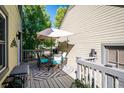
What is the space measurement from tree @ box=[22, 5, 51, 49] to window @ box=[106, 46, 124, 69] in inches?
291

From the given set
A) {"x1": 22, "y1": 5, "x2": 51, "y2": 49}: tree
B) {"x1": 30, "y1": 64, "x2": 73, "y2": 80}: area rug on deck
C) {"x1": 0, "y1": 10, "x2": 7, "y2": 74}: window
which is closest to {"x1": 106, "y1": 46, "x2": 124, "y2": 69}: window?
{"x1": 30, "y1": 64, "x2": 73, "y2": 80}: area rug on deck

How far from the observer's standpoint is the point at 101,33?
549 cm

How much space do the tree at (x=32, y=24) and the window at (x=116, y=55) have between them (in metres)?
7.40

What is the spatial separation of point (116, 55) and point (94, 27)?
1354 millimetres

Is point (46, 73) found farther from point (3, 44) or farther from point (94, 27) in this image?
point (3, 44)

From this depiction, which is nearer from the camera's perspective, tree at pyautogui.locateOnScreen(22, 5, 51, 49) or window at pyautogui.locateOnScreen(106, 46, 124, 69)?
window at pyautogui.locateOnScreen(106, 46, 124, 69)

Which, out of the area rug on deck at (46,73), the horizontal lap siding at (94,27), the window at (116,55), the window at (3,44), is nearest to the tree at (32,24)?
the horizontal lap siding at (94,27)

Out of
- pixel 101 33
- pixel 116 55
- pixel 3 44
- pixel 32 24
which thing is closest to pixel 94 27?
pixel 101 33

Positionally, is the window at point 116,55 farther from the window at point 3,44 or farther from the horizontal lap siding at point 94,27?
the window at point 3,44

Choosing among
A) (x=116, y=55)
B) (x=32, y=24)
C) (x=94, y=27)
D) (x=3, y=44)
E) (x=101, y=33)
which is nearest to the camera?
(x=3, y=44)

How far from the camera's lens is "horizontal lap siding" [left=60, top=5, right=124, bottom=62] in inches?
188

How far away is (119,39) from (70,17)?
4.64 metres

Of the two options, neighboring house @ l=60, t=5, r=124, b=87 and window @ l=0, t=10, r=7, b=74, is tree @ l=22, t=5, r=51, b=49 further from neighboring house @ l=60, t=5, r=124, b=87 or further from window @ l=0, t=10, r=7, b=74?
window @ l=0, t=10, r=7, b=74
